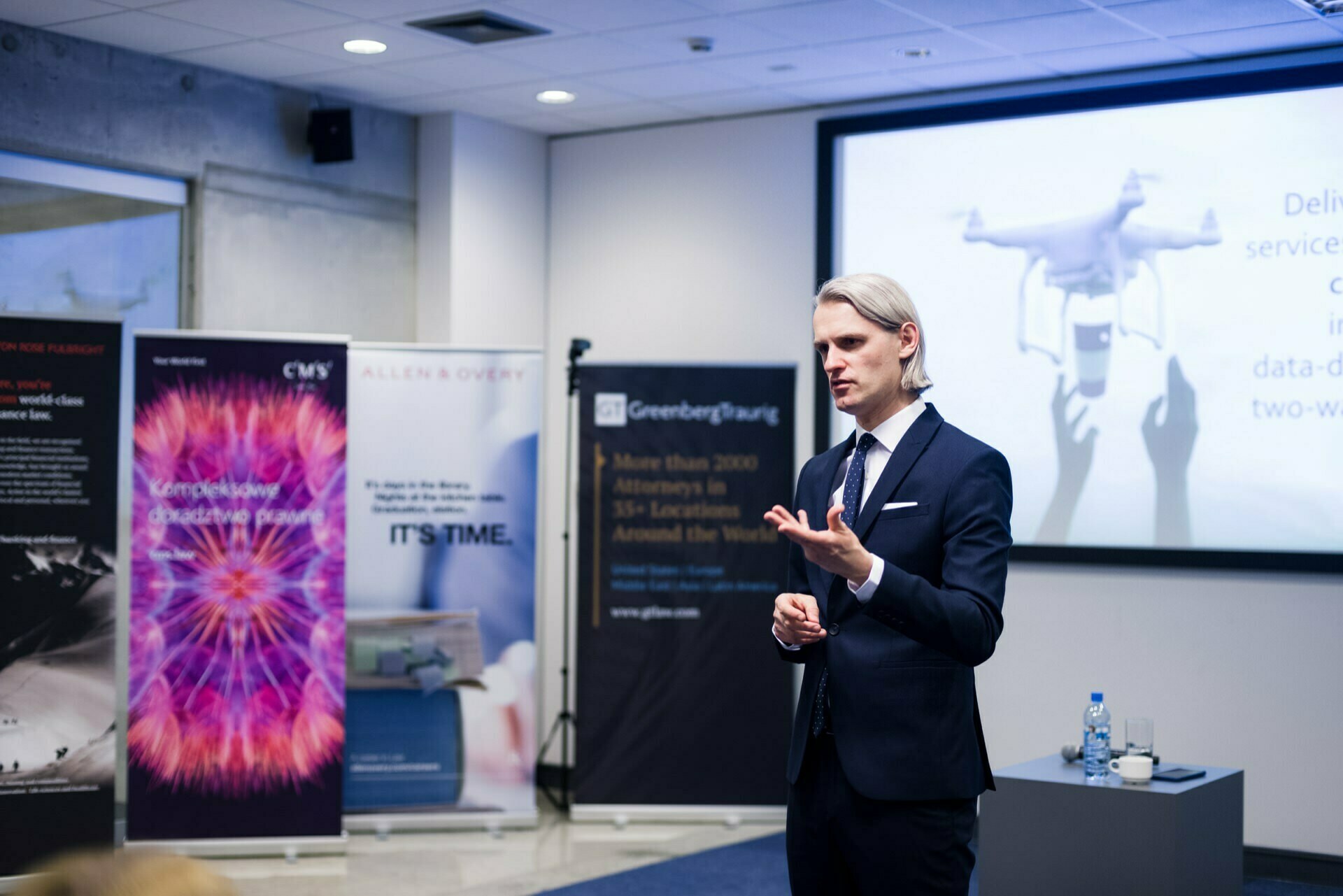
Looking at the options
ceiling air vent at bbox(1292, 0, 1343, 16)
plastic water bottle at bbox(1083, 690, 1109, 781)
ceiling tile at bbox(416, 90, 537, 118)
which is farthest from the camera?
ceiling tile at bbox(416, 90, 537, 118)

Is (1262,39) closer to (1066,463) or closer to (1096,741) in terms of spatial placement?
(1066,463)

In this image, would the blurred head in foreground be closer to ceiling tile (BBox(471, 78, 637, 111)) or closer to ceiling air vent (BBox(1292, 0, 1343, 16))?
ceiling air vent (BBox(1292, 0, 1343, 16))

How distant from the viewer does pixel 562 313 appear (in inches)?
271

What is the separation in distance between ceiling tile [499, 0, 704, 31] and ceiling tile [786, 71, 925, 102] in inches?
41.9

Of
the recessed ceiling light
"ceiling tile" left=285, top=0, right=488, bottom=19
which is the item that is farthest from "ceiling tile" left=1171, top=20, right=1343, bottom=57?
the recessed ceiling light

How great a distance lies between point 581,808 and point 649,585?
0.99 meters

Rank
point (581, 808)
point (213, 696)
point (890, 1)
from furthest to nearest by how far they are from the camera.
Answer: point (581, 808)
point (213, 696)
point (890, 1)

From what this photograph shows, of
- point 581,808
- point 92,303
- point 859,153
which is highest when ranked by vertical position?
point 859,153

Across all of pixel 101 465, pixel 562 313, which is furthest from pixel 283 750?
pixel 562 313

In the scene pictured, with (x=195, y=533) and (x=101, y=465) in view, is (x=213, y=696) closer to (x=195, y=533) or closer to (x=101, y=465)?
(x=195, y=533)

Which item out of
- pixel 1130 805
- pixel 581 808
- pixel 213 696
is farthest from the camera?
pixel 581 808

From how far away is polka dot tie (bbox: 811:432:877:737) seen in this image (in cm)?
208

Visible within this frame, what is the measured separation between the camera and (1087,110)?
557cm

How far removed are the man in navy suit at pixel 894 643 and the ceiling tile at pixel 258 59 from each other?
12.8 feet
